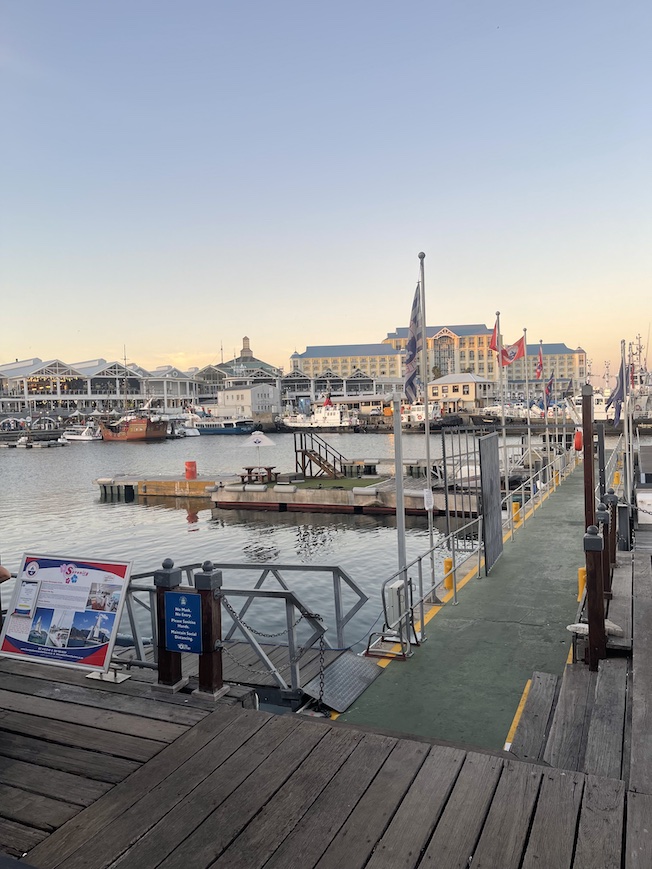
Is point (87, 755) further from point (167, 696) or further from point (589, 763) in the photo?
point (589, 763)

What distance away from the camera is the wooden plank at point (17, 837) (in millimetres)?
3617

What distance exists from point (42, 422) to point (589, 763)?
141 meters

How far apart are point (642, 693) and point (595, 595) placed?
1.24 meters

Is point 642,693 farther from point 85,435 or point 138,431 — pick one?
point 85,435

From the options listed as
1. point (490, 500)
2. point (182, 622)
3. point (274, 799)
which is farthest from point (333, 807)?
point (490, 500)

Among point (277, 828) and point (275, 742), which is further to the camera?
point (275, 742)

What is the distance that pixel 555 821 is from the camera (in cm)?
360

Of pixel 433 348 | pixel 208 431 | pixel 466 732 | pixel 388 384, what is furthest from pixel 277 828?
pixel 433 348

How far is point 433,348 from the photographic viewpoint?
630ft

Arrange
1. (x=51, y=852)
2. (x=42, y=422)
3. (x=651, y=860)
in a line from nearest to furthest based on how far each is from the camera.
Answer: (x=651, y=860) < (x=51, y=852) < (x=42, y=422)

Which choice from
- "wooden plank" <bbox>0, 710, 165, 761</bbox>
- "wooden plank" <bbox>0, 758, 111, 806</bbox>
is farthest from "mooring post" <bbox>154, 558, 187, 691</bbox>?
"wooden plank" <bbox>0, 758, 111, 806</bbox>

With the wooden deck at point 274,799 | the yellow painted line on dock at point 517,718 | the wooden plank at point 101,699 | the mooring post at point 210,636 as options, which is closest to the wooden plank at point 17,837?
the wooden deck at point 274,799

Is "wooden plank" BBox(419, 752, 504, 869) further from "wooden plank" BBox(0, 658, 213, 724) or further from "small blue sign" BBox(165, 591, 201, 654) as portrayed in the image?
"small blue sign" BBox(165, 591, 201, 654)

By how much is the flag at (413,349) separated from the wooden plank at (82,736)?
7212mm
